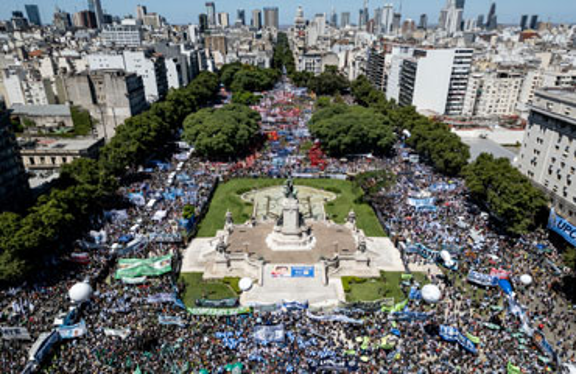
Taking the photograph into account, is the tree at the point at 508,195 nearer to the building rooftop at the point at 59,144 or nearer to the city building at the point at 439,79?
the city building at the point at 439,79

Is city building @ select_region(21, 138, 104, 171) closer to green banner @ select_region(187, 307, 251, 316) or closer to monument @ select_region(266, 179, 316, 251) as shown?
monument @ select_region(266, 179, 316, 251)

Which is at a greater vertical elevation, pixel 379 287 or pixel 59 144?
pixel 59 144

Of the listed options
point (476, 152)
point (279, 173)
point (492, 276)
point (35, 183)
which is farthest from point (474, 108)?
point (35, 183)

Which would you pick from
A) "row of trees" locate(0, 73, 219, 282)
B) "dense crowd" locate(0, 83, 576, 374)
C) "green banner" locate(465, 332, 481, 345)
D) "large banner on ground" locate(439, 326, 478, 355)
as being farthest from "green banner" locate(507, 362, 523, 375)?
"row of trees" locate(0, 73, 219, 282)

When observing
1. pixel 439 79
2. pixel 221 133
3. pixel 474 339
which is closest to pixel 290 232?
pixel 474 339

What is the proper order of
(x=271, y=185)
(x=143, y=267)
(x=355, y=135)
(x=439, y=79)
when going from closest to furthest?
(x=143, y=267) < (x=271, y=185) < (x=355, y=135) < (x=439, y=79)

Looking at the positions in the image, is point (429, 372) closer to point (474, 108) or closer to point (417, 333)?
point (417, 333)

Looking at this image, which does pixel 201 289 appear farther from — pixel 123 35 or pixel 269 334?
pixel 123 35
